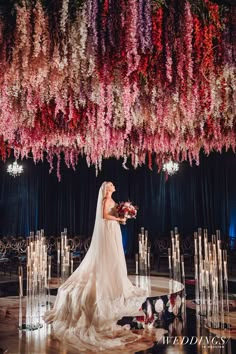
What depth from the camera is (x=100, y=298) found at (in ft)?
14.1

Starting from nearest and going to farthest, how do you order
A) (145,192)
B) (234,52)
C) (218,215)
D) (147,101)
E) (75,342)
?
(234,52) < (75,342) < (147,101) < (218,215) < (145,192)

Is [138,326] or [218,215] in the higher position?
[218,215]

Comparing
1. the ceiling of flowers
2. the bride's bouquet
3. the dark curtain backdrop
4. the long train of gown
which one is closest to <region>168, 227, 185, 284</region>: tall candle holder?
the bride's bouquet

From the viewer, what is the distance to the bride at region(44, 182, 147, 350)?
3857mm

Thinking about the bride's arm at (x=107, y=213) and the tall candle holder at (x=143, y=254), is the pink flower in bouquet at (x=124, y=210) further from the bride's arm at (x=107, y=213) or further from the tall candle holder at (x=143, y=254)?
the tall candle holder at (x=143, y=254)

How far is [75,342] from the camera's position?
12.1 feet

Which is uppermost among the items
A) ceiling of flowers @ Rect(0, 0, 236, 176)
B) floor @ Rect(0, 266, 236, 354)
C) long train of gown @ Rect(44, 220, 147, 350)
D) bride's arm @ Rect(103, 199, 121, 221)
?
ceiling of flowers @ Rect(0, 0, 236, 176)

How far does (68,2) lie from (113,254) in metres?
3.27

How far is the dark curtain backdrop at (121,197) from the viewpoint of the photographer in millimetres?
10578

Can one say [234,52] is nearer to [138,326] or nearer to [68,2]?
[68,2]

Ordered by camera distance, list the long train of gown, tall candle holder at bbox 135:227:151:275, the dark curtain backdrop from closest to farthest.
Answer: the long train of gown
tall candle holder at bbox 135:227:151:275
the dark curtain backdrop

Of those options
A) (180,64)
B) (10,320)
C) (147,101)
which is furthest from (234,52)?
(10,320)

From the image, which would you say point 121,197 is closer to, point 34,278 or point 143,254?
point 143,254

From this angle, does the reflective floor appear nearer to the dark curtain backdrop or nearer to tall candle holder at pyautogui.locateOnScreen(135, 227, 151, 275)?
tall candle holder at pyautogui.locateOnScreen(135, 227, 151, 275)
